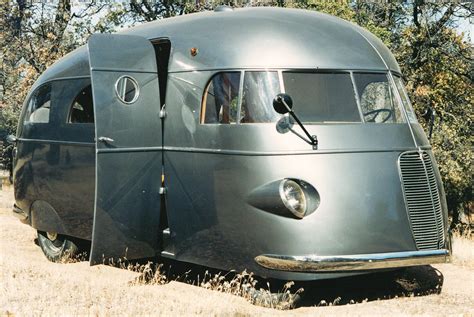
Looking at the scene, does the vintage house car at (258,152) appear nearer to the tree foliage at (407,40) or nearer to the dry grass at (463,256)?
the dry grass at (463,256)

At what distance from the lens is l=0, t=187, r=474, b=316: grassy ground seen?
21.3 ft

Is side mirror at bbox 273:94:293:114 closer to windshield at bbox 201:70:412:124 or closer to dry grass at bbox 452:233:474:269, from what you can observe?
windshield at bbox 201:70:412:124

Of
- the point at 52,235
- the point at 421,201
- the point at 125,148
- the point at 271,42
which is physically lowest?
the point at 52,235

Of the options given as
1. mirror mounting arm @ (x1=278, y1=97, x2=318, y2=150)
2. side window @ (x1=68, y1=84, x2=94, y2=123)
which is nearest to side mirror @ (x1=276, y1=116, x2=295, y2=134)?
mirror mounting arm @ (x1=278, y1=97, x2=318, y2=150)

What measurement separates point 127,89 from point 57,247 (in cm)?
323

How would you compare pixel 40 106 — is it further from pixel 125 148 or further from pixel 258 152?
pixel 258 152

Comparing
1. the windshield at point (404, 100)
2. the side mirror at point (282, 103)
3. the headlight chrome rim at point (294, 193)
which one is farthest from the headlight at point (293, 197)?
the windshield at point (404, 100)

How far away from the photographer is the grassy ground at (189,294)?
21.3 ft

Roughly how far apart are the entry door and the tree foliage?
1263 cm

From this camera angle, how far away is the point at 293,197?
6.80 meters

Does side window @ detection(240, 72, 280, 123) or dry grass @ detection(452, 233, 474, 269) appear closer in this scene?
side window @ detection(240, 72, 280, 123)

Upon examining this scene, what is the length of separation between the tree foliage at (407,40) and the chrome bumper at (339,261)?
12.6 m

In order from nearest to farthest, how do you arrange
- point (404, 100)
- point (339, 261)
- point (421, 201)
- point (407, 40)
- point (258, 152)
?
point (339, 261)
point (258, 152)
point (421, 201)
point (404, 100)
point (407, 40)

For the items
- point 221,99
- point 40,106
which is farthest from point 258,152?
point 40,106
